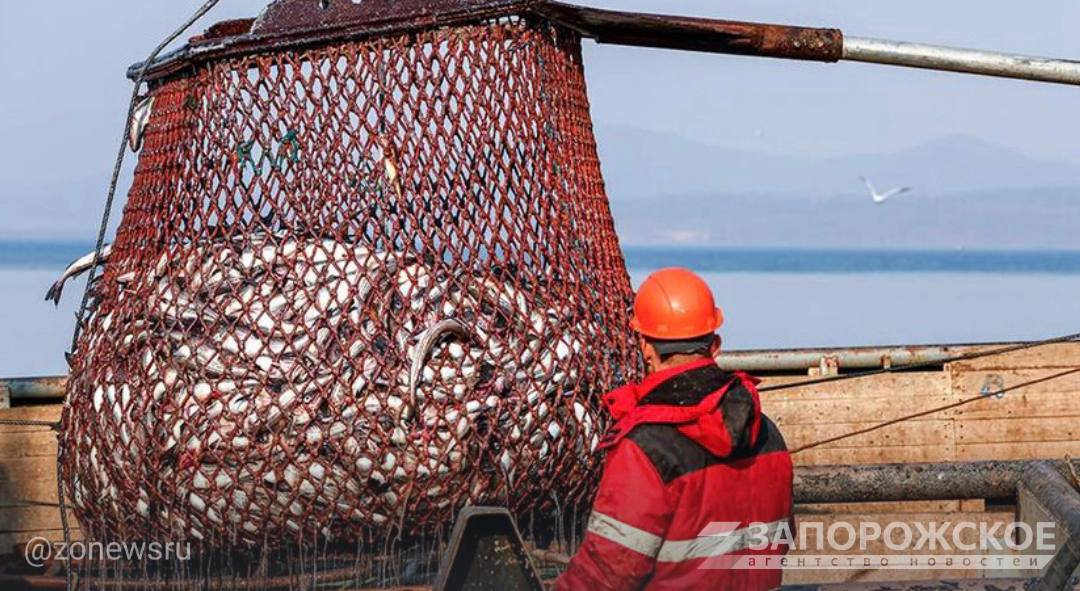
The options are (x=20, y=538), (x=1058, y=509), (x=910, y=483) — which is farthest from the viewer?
(x=20, y=538)

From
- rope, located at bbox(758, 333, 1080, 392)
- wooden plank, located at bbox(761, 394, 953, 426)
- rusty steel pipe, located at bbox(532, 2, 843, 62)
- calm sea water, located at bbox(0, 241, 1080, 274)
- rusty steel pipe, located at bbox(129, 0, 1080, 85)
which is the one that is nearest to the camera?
rusty steel pipe, located at bbox(129, 0, 1080, 85)

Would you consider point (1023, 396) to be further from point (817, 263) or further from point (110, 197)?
point (817, 263)

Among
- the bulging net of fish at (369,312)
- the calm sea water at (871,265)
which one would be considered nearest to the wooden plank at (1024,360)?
the bulging net of fish at (369,312)

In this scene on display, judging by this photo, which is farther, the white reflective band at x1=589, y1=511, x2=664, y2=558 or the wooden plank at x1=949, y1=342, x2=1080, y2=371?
the wooden plank at x1=949, y1=342, x2=1080, y2=371

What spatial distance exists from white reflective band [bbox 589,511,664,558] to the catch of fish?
1.28m

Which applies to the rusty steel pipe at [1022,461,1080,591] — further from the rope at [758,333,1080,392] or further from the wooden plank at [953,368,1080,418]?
the wooden plank at [953,368,1080,418]

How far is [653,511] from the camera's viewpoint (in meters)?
3.57

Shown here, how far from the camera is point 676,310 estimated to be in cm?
382

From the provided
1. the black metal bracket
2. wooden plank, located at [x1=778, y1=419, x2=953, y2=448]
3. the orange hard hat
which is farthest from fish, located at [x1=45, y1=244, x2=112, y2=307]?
wooden plank, located at [x1=778, y1=419, x2=953, y2=448]

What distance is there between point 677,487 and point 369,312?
1.54 m

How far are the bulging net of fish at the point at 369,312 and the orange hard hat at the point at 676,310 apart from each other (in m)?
1.06

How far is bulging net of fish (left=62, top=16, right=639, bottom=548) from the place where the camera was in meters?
4.84

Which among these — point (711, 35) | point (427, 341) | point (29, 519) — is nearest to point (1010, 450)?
point (711, 35)

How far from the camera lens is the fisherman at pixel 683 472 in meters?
3.59
